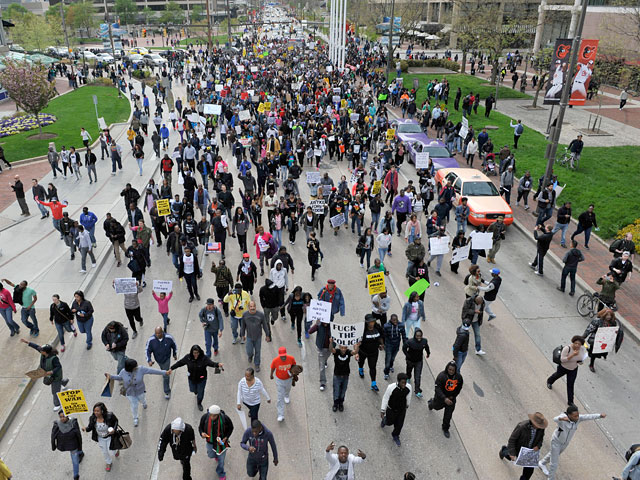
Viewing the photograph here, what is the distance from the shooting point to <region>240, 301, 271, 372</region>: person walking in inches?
382

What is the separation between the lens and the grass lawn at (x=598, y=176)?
18125mm

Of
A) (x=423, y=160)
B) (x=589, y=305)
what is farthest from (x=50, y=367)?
(x=423, y=160)

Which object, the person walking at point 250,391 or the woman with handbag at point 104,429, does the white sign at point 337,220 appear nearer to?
the person walking at point 250,391

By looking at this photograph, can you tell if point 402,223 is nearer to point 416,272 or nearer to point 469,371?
point 416,272

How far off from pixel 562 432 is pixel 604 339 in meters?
3.12

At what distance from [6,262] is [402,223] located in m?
12.4

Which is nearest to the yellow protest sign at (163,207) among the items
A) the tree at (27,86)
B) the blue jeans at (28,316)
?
the blue jeans at (28,316)

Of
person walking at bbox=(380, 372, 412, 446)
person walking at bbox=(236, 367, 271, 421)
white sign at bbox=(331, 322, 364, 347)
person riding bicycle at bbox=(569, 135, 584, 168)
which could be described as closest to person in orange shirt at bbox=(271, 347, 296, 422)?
person walking at bbox=(236, 367, 271, 421)

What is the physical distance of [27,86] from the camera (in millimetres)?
29031

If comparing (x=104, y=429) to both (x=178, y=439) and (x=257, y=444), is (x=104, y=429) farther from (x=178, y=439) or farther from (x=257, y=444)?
(x=257, y=444)

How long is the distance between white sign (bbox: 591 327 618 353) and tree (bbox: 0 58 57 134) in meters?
30.9

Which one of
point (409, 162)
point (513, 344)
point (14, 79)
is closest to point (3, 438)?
point (513, 344)

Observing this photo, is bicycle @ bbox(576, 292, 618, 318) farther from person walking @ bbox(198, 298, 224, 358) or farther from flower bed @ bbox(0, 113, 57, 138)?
flower bed @ bbox(0, 113, 57, 138)

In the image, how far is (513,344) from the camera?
11359 mm
